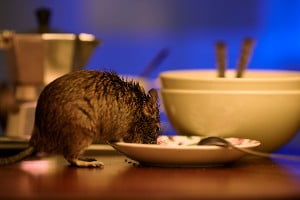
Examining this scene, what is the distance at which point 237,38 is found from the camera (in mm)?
2584

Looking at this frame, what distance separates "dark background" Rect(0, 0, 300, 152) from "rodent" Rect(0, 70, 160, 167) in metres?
1.10


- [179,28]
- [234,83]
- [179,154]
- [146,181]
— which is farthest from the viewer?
[179,28]

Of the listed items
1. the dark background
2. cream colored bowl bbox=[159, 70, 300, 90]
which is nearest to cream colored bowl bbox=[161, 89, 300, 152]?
cream colored bowl bbox=[159, 70, 300, 90]

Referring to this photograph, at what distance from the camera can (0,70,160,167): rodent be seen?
1.42 metres

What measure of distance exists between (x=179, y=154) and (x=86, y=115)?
0.20 metres

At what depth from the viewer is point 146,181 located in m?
1.28

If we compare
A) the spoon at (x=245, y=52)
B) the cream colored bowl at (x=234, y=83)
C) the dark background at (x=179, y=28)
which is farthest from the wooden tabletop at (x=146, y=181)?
the dark background at (x=179, y=28)

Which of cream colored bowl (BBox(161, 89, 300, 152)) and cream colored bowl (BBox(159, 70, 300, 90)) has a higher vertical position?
cream colored bowl (BBox(159, 70, 300, 90))

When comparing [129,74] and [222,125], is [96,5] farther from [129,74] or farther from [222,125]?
[222,125]

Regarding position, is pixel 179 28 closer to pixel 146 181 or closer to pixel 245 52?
pixel 245 52

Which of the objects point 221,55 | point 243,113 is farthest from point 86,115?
point 221,55

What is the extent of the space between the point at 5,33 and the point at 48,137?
779mm

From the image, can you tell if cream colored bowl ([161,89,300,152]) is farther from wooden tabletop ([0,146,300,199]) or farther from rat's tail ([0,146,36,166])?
rat's tail ([0,146,36,166])

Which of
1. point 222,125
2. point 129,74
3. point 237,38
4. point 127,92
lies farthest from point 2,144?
point 237,38
